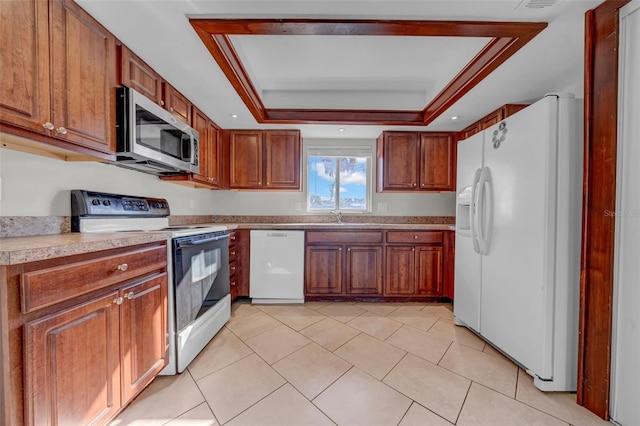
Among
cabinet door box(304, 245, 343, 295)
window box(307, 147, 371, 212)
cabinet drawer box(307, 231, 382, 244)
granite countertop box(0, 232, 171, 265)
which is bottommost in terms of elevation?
cabinet door box(304, 245, 343, 295)

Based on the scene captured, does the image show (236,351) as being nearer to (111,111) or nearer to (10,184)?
(10,184)

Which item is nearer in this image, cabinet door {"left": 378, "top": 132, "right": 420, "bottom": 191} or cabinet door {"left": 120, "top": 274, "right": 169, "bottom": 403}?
cabinet door {"left": 120, "top": 274, "right": 169, "bottom": 403}

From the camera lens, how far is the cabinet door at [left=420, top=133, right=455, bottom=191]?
3.00 metres

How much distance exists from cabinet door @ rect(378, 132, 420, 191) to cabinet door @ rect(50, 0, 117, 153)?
8.53 ft

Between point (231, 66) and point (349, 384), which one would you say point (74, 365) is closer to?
point (349, 384)

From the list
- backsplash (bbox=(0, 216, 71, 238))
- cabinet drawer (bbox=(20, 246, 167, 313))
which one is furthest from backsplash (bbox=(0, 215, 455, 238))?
cabinet drawer (bbox=(20, 246, 167, 313))

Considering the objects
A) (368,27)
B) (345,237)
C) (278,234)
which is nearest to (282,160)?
(278,234)

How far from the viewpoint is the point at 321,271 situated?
2.82m

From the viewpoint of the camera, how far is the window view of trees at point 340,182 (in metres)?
3.44

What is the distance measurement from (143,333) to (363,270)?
6.89 feet

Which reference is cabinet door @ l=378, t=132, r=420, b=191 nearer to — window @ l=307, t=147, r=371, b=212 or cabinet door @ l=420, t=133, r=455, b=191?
cabinet door @ l=420, t=133, r=455, b=191

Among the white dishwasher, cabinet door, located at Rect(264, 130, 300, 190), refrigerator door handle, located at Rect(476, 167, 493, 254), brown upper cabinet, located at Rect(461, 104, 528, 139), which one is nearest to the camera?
refrigerator door handle, located at Rect(476, 167, 493, 254)

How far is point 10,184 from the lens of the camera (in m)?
1.19

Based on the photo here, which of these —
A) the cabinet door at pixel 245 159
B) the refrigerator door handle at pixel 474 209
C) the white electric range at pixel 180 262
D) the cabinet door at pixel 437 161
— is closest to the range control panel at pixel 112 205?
the white electric range at pixel 180 262
